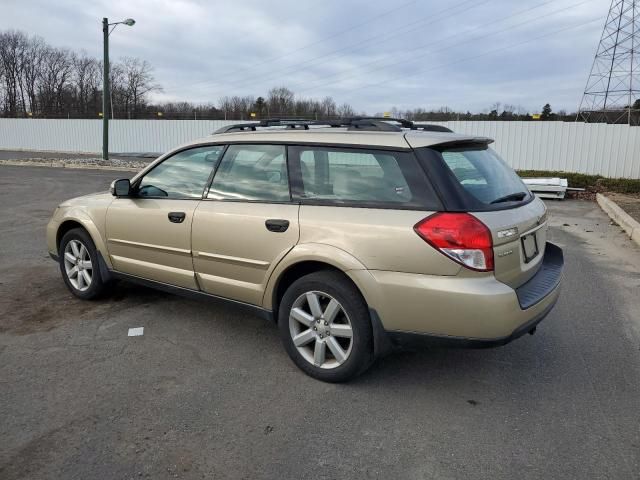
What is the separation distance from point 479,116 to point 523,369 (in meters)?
21.9

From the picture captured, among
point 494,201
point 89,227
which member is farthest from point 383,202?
point 89,227

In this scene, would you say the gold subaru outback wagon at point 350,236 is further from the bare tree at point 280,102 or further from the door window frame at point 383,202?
the bare tree at point 280,102

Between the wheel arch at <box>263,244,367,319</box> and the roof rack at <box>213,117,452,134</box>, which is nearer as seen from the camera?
the wheel arch at <box>263,244,367,319</box>

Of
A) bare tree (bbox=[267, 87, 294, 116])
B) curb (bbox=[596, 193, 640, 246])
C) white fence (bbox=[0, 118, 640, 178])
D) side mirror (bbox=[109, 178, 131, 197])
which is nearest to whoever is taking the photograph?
side mirror (bbox=[109, 178, 131, 197])

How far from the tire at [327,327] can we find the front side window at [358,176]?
549 millimetres

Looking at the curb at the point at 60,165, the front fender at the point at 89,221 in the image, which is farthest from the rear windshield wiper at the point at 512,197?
the curb at the point at 60,165

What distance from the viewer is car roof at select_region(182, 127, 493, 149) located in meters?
3.35

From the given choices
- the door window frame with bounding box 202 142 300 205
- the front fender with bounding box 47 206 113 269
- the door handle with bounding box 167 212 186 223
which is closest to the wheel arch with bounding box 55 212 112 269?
the front fender with bounding box 47 206 113 269

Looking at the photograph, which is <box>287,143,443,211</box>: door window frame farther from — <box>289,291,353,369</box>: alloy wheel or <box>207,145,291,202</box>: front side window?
<box>289,291,353,369</box>: alloy wheel

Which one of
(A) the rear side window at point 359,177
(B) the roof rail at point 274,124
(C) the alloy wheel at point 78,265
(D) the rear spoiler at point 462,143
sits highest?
(B) the roof rail at point 274,124

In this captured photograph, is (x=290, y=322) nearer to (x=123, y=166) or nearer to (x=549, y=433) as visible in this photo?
(x=549, y=433)

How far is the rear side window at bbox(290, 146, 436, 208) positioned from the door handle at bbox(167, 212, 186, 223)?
109cm

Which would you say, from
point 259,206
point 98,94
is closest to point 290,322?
point 259,206

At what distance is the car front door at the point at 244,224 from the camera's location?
3.64 m
